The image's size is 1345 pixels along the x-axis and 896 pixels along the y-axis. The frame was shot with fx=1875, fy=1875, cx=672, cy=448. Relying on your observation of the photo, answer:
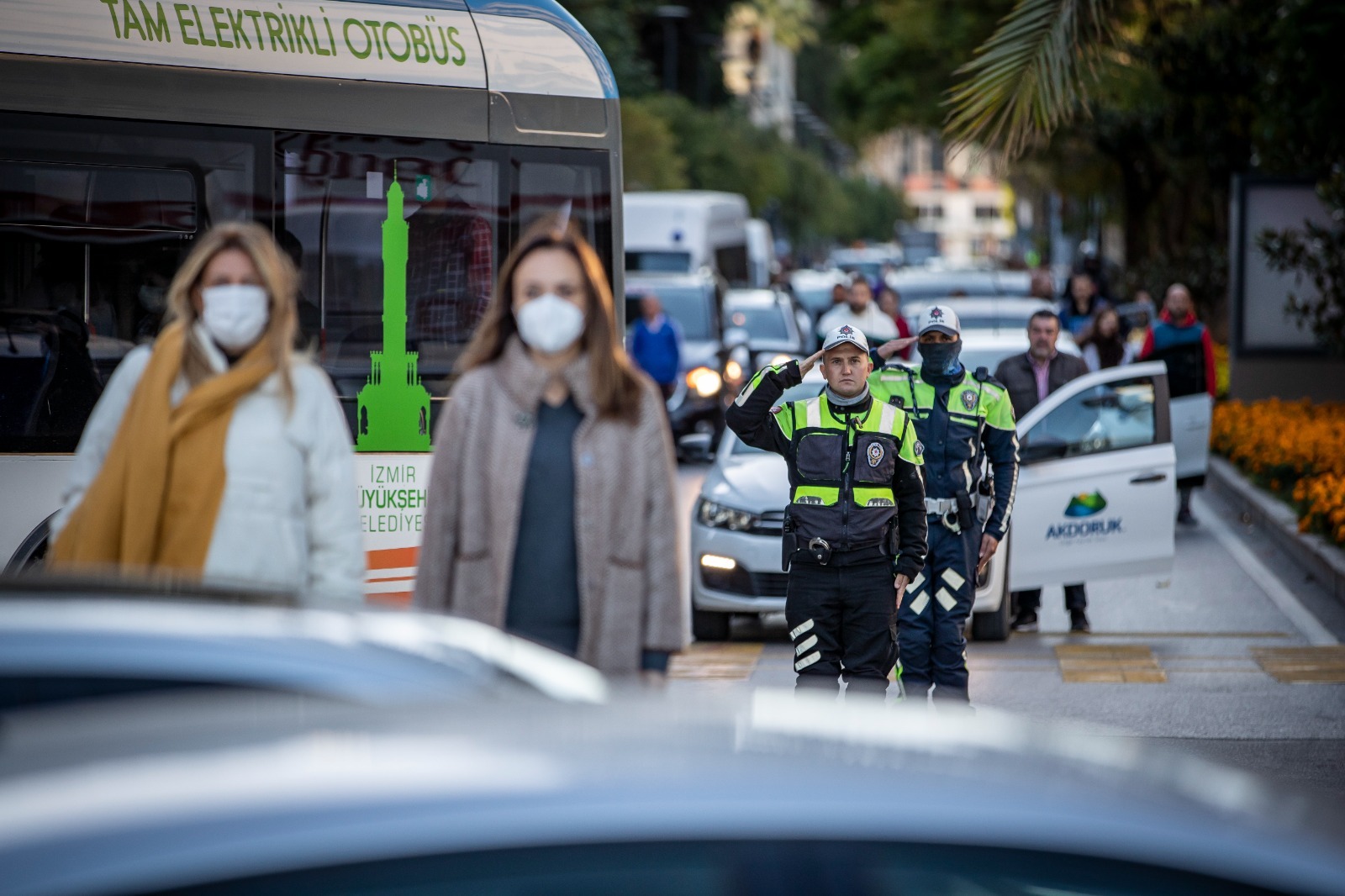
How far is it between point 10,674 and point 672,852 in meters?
1.17

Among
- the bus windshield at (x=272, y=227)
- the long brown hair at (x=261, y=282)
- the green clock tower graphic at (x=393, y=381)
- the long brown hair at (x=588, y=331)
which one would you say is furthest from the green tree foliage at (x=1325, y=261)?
the long brown hair at (x=261, y=282)

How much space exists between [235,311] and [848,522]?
286 centimetres

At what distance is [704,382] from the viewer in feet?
66.3

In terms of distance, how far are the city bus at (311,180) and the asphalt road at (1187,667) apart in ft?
7.08

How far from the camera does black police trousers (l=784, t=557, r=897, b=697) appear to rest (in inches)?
268

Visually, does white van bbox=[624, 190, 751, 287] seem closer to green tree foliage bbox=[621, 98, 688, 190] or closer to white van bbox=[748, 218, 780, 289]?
green tree foliage bbox=[621, 98, 688, 190]

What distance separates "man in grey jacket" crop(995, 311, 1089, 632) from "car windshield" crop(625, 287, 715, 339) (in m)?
9.73

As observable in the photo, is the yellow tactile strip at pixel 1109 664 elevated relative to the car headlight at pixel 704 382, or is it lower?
lower

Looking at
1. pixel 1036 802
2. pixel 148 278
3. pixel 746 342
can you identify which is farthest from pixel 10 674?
pixel 746 342

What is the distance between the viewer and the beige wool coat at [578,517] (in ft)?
13.8

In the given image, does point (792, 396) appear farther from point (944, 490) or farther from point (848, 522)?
point (848, 522)

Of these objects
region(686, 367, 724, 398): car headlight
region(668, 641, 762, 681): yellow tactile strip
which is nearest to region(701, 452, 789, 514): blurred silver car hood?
region(668, 641, 762, 681): yellow tactile strip

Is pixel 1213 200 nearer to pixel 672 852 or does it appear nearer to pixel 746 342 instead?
pixel 746 342

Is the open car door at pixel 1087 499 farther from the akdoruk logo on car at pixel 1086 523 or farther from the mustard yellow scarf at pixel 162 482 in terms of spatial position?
the mustard yellow scarf at pixel 162 482
